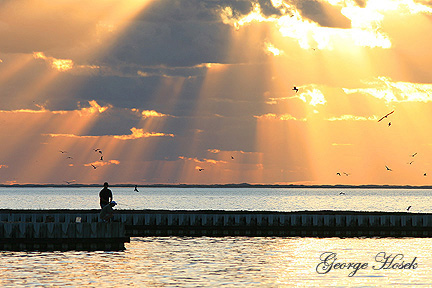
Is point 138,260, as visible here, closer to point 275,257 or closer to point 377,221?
point 275,257

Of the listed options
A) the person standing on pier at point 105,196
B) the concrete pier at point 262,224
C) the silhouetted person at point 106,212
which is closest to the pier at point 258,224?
the concrete pier at point 262,224

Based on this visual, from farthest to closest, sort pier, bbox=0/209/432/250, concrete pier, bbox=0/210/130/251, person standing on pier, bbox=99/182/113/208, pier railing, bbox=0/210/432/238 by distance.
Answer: pier railing, bbox=0/210/432/238 < pier, bbox=0/209/432/250 < person standing on pier, bbox=99/182/113/208 < concrete pier, bbox=0/210/130/251

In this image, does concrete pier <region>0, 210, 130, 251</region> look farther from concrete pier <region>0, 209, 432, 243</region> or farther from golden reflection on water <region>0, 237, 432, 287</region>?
concrete pier <region>0, 209, 432, 243</region>

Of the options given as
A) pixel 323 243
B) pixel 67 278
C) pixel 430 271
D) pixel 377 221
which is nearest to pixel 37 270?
pixel 67 278

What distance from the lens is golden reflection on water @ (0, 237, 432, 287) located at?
4284cm

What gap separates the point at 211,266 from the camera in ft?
163

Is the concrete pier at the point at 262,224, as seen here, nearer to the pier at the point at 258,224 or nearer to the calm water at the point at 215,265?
the pier at the point at 258,224

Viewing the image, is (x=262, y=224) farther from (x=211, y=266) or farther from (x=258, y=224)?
(x=211, y=266)

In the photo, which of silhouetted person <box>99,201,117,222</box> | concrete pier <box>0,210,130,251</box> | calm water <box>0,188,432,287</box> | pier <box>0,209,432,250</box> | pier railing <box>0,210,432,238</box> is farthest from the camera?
pier railing <box>0,210,432,238</box>

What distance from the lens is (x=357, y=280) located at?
146ft

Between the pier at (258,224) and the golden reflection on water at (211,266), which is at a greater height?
the pier at (258,224)

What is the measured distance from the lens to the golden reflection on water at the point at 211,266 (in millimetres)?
42844

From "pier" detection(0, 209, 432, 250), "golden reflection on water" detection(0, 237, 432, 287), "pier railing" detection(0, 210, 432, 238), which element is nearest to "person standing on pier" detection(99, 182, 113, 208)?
"golden reflection on water" detection(0, 237, 432, 287)

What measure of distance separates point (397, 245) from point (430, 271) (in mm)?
17893
